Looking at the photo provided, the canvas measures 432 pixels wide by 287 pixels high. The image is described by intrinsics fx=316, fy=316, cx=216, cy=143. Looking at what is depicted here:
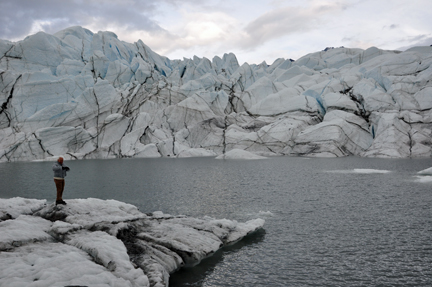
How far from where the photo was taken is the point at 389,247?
9.70m

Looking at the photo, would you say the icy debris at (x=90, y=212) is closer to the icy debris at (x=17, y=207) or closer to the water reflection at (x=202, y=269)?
the icy debris at (x=17, y=207)

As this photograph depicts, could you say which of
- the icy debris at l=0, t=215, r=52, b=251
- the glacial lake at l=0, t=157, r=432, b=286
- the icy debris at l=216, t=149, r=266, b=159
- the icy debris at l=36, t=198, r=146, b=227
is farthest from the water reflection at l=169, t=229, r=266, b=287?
the icy debris at l=216, t=149, r=266, b=159

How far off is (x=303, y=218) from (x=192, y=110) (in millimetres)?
51270

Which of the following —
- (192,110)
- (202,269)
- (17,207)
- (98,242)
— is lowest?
(202,269)

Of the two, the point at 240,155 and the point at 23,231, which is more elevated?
the point at 240,155

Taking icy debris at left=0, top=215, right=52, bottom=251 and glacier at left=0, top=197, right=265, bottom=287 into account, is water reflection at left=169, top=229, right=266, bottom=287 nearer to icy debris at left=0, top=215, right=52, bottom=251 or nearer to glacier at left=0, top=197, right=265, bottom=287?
glacier at left=0, top=197, right=265, bottom=287

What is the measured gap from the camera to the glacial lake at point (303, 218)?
8180 mm

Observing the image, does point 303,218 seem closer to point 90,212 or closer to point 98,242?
point 90,212

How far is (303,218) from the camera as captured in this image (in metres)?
13.3

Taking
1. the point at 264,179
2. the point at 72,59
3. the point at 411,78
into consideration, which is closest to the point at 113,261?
the point at 264,179

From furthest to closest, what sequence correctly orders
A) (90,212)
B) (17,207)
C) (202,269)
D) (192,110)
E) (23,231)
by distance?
(192,110) < (90,212) < (17,207) < (202,269) < (23,231)

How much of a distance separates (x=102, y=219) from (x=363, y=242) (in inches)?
328

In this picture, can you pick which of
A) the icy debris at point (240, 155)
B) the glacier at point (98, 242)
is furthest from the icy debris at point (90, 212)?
the icy debris at point (240, 155)

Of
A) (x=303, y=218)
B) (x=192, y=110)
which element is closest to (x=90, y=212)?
(x=303, y=218)
